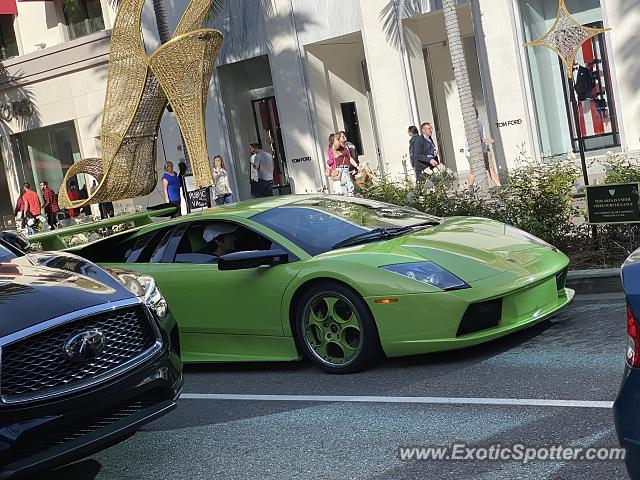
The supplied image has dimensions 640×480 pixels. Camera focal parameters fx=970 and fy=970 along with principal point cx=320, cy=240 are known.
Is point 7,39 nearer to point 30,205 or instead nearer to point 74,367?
point 30,205

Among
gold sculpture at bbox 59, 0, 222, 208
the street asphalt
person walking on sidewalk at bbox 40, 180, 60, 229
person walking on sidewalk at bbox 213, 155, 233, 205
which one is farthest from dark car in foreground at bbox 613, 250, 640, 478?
person walking on sidewalk at bbox 40, 180, 60, 229

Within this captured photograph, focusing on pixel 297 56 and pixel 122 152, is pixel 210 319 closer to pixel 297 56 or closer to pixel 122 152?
pixel 122 152

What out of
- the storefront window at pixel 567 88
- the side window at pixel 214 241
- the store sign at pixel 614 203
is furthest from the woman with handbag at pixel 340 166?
the side window at pixel 214 241

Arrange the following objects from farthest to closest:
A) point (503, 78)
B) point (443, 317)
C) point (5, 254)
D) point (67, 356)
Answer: point (503, 78)
point (443, 317)
point (5, 254)
point (67, 356)

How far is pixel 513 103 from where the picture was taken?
18.9 m

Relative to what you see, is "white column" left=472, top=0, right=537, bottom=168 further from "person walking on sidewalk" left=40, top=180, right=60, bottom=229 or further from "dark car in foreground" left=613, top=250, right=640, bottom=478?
"dark car in foreground" left=613, top=250, right=640, bottom=478

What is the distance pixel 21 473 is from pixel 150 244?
4.07m

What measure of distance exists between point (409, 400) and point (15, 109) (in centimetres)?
2613

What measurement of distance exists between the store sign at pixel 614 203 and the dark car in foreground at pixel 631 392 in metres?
5.71

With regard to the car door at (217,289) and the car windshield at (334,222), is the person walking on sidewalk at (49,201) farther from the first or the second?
the car windshield at (334,222)

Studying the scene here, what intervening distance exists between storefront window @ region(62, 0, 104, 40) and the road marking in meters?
22.2

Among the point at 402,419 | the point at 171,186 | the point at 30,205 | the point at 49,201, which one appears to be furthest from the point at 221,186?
the point at 402,419

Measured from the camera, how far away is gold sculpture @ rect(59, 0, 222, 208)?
1529 cm

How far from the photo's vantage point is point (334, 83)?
74.6ft
